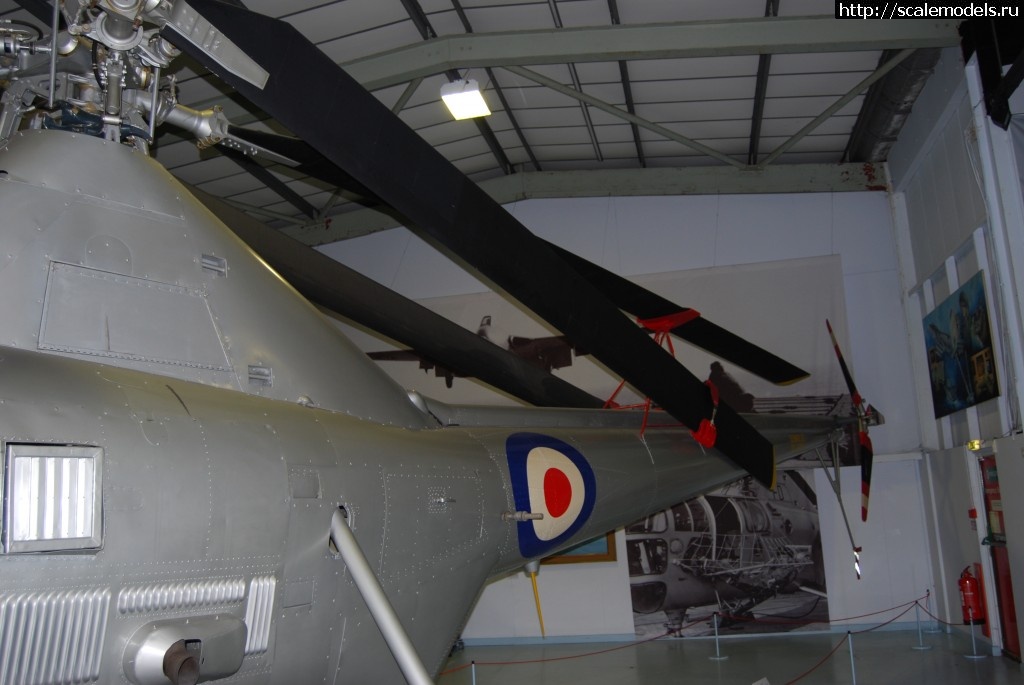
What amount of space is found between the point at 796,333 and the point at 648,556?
3596mm

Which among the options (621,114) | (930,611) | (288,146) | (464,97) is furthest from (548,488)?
(930,611)

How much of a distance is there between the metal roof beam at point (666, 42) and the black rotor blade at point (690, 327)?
2.12 meters

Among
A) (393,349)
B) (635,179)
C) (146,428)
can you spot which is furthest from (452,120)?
(146,428)

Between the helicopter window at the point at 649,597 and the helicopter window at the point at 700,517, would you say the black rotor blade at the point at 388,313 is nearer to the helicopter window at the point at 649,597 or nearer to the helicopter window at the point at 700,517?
the helicopter window at the point at 700,517

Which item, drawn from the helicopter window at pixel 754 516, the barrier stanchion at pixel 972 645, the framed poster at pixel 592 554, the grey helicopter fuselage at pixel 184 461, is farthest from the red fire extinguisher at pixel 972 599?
the grey helicopter fuselage at pixel 184 461

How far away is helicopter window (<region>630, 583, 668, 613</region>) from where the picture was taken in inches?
415

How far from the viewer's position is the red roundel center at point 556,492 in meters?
5.31

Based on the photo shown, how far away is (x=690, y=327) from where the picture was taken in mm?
8305

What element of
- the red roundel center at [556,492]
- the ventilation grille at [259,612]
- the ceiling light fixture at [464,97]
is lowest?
the ventilation grille at [259,612]

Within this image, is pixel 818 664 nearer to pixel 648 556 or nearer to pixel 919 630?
pixel 919 630

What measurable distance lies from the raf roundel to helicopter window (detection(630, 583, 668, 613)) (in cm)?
534

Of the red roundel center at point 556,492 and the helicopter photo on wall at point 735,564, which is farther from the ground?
the red roundel center at point 556,492

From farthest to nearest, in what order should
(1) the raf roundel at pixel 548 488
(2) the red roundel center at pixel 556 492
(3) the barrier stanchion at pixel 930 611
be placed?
1. (3) the barrier stanchion at pixel 930 611
2. (2) the red roundel center at pixel 556 492
3. (1) the raf roundel at pixel 548 488

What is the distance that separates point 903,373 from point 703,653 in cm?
450
